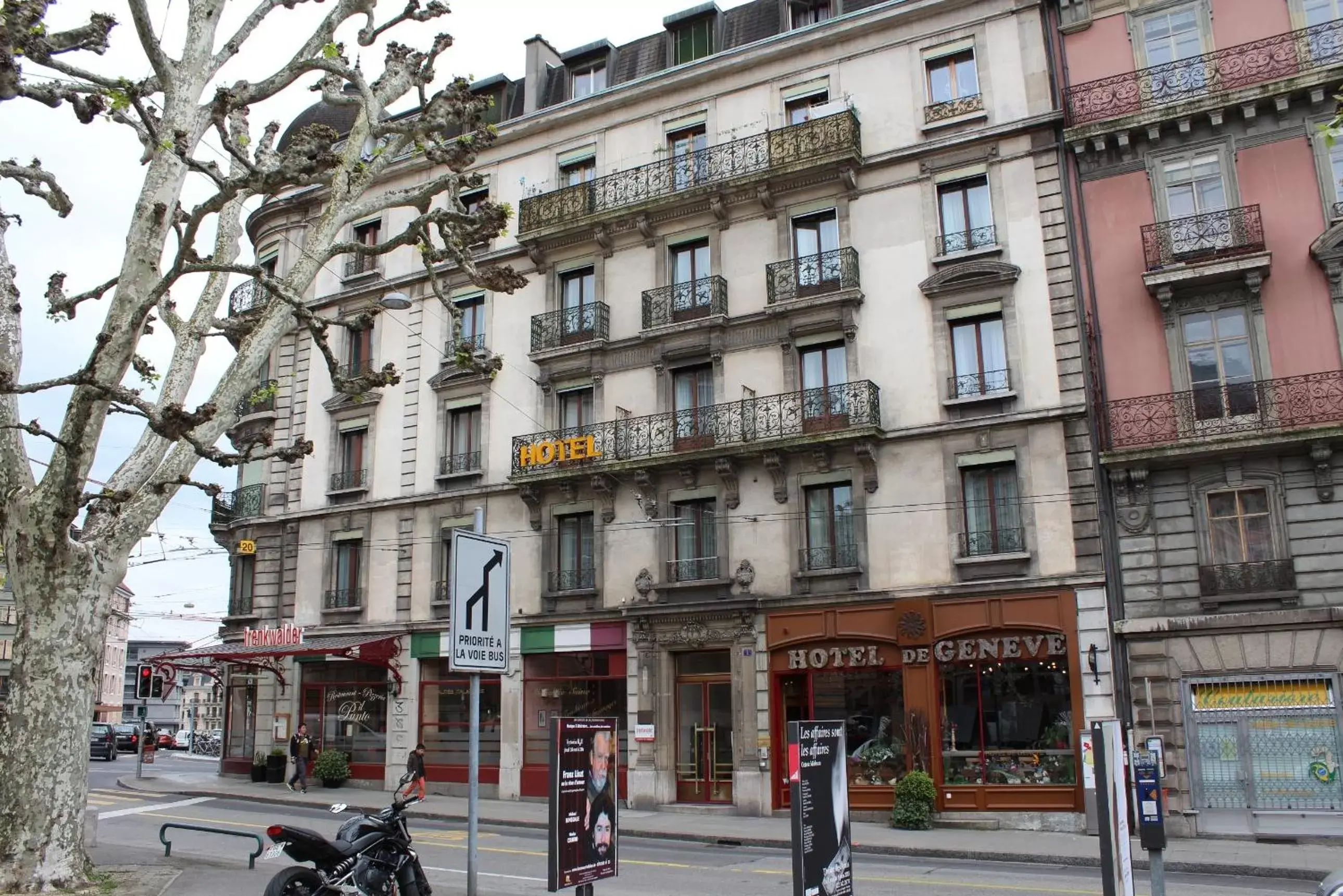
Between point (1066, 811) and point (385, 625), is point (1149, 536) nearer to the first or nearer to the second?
point (1066, 811)

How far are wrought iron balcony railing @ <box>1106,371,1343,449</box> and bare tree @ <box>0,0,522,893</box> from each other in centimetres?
1303

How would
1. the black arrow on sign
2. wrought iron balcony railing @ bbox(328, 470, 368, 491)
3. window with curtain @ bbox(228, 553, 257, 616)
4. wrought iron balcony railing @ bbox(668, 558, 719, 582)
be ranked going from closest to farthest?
the black arrow on sign < wrought iron balcony railing @ bbox(668, 558, 719, 582) < wrought iron balcony railing @ bbox(328, 470, 368, 491) < window with curtain @ bbox(228, 553, 257, 616)

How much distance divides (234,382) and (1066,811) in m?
16.7

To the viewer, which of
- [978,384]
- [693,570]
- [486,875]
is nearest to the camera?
[486,875]

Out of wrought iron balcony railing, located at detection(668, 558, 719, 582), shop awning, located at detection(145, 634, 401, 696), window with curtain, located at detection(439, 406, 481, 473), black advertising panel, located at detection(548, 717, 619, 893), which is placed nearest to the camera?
black advertising panel, located at detection(548, 717, 619, 893)

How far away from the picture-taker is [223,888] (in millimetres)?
11508

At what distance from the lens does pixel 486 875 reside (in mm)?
14836

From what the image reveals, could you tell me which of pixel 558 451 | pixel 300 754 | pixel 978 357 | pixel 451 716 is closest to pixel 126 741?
pixel 300 754

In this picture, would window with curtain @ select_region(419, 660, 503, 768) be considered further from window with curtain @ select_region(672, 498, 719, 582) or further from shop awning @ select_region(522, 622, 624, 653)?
window with curtain @ select_region(672, 498, 719, 582)

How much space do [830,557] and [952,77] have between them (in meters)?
11.1

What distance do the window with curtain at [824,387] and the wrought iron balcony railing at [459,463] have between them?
9.17 m

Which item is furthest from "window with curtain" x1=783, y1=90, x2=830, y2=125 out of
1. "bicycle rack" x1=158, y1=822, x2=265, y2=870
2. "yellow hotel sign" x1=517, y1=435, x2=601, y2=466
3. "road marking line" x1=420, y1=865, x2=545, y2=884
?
"bicycle rack" x1=158, y1=822, x2=265, y2=870

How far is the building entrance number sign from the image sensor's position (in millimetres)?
8320

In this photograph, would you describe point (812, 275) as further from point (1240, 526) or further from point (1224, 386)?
point (1240, 526)
